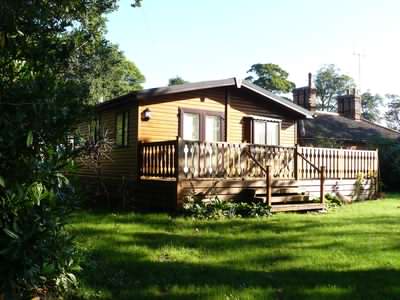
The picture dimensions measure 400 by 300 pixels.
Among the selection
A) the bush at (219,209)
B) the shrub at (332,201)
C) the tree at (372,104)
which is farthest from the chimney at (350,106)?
the tree at (372,104)

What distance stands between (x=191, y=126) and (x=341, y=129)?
16.7m

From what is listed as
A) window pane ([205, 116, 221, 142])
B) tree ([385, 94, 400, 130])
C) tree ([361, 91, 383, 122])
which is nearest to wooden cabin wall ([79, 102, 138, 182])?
window pane ([205, 116, 221, 142])

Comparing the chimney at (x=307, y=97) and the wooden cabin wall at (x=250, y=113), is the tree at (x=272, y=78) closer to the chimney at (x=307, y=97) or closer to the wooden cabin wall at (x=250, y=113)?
the chimney at (x=307, y=97)

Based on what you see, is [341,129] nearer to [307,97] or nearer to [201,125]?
[307,97]

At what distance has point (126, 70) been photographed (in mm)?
52969

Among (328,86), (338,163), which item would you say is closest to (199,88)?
(338,163)

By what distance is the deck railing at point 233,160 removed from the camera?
11133 millimetres

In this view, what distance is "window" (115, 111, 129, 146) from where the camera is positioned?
14.7 metres

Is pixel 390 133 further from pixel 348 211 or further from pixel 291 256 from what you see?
pixel 291 256

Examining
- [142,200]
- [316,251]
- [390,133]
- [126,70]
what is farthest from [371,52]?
[316,251]

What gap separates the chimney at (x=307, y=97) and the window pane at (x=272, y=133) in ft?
42.6

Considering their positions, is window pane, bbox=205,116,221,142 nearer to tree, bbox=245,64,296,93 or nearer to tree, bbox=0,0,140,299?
tree, bbox=0,0,140,299

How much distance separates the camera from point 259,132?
1647 centimetres

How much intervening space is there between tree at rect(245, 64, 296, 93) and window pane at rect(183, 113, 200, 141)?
46.1 metres
